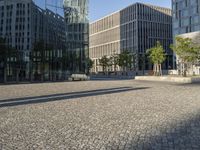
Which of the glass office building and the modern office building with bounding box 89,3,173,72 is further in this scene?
the modern office building with bounding box 89,3,173,72

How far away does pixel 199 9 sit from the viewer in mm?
91500

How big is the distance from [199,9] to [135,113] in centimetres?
8977

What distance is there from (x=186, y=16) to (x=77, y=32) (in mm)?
47697

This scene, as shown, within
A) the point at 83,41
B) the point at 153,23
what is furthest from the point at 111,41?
the point at 83,41

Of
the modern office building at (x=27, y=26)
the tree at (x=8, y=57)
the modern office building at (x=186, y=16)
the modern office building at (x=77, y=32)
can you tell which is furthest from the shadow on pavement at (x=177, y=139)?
the modern office building at (x=186, y=16)

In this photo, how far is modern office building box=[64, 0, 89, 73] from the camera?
6169cm

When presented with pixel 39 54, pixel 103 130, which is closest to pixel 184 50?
pixel 39 54

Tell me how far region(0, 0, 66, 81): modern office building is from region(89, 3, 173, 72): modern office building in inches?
2745

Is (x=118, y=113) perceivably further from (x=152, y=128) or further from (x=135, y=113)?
(x=152, y=128)

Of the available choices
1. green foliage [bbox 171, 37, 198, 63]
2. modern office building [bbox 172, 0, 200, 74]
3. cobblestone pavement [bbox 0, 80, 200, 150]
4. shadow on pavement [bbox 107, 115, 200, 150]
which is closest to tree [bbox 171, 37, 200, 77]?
green foliage [bbox 171, 37, 198, 63]

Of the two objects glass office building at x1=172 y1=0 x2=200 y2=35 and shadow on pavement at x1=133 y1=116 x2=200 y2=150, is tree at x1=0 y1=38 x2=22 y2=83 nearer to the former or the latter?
shadow on pavement at x1=133 y1=116 x2=200 y2=150

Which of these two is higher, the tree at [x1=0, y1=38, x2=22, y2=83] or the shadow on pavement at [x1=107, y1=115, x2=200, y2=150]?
the tree at [x1=0, y1=38, x2=22, y2=83]

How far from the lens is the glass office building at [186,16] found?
92.2 meters

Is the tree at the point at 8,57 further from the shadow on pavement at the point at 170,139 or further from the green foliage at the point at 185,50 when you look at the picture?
the shadow on pavement at the point at 170,139
